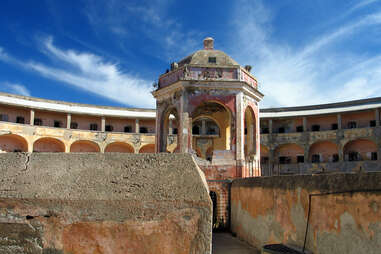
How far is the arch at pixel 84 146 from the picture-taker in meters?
32.8

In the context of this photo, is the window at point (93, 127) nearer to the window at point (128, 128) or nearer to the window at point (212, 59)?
the window at point (128, 128)

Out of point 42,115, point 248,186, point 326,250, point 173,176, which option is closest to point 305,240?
point 326,250

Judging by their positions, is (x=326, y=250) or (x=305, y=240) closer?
(x=326, y=250)

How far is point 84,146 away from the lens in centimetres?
3362

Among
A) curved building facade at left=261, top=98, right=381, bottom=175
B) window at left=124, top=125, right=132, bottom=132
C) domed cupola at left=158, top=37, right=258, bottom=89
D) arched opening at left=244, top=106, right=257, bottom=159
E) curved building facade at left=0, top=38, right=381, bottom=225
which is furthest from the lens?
window at left=124, top=125, right=132, bottom=132

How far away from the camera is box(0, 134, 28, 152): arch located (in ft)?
95.2

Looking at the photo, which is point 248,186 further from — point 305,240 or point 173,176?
point 173,176

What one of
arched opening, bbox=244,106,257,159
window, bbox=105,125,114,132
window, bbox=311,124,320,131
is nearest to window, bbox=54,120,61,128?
window, bbox=105,125,114,132

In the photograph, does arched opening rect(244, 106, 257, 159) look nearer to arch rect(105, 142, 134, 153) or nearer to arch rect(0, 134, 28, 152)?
arch rect(105, 142, 134, 153)

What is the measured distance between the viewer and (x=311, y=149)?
110 feet

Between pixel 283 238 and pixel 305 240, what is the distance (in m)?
1.07

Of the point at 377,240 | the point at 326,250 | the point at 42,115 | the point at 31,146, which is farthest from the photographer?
the point at 42,115

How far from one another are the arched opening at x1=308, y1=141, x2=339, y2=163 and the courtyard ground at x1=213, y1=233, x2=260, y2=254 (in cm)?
2466

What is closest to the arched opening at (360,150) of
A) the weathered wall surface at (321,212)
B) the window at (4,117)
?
the weathered wall surface at (321,212)
